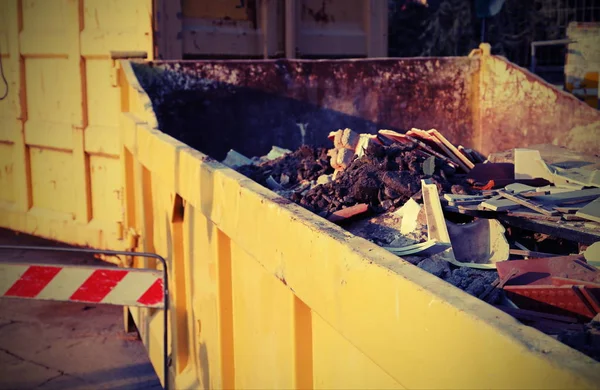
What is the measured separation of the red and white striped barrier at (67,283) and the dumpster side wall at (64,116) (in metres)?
2.00

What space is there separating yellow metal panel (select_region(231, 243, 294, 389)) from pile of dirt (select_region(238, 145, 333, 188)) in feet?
3.62

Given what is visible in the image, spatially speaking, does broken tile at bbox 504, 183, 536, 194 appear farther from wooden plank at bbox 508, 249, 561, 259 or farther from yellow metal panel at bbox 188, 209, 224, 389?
yellow metal panel at bbox 188, 209, 224, 389

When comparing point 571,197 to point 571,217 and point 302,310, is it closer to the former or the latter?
point 571,217

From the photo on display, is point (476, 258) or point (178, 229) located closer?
point (476, 258)

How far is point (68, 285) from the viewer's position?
347 centimetres

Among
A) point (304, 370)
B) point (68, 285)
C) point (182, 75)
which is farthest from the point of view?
point (182, 75)

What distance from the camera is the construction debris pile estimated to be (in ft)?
4.96

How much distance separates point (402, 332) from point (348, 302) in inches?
7.9

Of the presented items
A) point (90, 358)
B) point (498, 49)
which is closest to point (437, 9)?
point (498, 49)

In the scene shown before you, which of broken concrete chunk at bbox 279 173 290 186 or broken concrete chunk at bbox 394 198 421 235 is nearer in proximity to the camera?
broken concrete chunk at bbox 394 198 421 235

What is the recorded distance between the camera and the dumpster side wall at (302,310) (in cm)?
96

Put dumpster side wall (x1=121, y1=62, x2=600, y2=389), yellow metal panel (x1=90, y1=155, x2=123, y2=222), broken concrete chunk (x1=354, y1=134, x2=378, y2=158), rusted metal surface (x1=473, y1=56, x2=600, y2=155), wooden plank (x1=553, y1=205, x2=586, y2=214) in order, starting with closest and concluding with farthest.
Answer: dumpster side wall (x1=121, y1=62, x2=600, y2=389) < wooden plank (x1=553, y1=205, x2=586, y2=214) < broken concrete chunk (x1=354, y1=134, x2=378, y2=158) < rusted metal surface (x1=473, y1=56, x2=600, y2=155) < yellow metal panel (x1=90, y1=155, x2=123, y2=222)

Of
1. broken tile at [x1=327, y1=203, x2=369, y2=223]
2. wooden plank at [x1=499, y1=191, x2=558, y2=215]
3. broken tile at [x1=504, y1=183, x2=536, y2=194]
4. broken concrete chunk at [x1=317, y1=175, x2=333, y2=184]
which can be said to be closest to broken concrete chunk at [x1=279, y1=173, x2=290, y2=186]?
broken concrete chunk at [x1=317, y1=175, x2=333, y2=184]

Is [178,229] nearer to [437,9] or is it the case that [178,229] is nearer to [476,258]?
[476,258]
